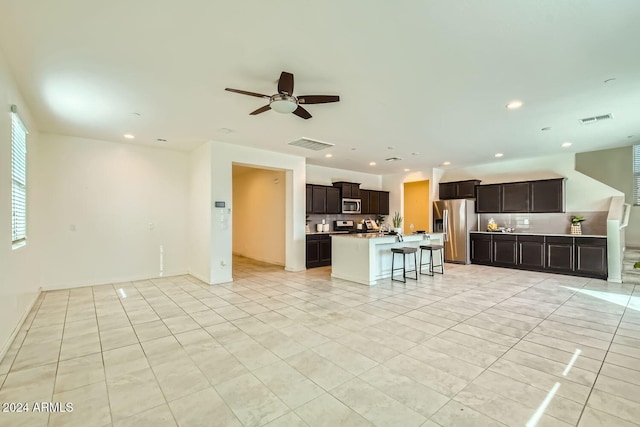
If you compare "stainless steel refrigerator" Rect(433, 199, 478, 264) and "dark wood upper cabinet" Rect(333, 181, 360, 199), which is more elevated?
"dark wood upper cabinet" Rect(333, 181, 360, 199)

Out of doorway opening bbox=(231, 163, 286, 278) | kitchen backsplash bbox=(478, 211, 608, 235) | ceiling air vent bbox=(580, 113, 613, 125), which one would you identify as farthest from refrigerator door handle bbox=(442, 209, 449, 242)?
doorway opening bbox=(231, 163, 286, 278)

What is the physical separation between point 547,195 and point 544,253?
4.62ft

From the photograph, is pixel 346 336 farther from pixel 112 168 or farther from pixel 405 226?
pixel 405 226

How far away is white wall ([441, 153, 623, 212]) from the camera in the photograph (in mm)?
6512

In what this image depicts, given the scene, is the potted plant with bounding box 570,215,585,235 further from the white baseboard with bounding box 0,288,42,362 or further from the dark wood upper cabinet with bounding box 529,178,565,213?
the white baseboard with bounding box 0,288,42,362

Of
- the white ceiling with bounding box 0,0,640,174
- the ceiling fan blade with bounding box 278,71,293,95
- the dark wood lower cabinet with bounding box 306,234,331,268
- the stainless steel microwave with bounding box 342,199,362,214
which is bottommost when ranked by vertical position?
the dark wood lower cabinet with bounding box 306,234,331,268

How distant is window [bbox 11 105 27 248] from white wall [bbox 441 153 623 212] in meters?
9.62

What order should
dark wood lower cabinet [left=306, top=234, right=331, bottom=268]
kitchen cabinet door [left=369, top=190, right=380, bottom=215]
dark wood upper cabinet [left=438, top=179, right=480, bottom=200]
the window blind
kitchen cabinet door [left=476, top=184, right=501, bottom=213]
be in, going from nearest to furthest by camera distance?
the window blind → dark wood lower cabinet [left=306, top=234, right=331, bottom=268] → kitchen cabinet door [left=476, top=184, right=501, bottom=213] → dark wood upper cabinet [left=438, top=179, right=480, bottom=200] → kitchen cabinet door [left=369, top=190, right=380, bottom=215]

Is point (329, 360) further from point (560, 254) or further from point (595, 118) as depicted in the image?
point (560, 254)

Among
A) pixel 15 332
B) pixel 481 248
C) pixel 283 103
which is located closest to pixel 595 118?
pixel 481 248

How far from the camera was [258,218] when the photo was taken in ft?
29.2

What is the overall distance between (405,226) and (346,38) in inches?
314

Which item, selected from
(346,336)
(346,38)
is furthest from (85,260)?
(346,38)

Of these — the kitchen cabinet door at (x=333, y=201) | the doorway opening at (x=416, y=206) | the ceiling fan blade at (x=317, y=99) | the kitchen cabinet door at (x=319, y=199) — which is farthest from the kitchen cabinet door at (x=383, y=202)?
the ceiling fan blade at (x=317, y=99)
